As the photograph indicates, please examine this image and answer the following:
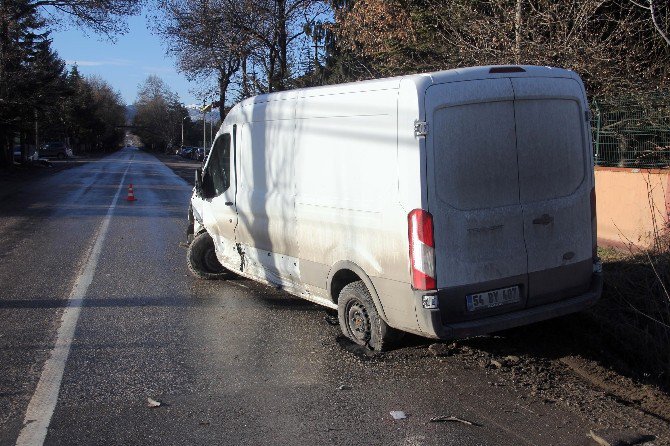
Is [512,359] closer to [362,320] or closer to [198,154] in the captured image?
[362,320]

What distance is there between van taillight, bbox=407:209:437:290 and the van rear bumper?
0.16 meters

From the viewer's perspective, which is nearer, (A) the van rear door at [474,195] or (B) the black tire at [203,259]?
(A) the van rear door at [474,195]

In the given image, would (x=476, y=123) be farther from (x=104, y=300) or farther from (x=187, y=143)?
(x=187, y=143)

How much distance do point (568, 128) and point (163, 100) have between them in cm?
12539

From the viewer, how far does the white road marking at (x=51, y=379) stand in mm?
4367

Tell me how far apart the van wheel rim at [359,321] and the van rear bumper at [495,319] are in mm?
871

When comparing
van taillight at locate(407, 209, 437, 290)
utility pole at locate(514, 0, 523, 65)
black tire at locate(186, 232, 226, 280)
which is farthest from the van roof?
utility pole at locate(514, 0, 523, 65)

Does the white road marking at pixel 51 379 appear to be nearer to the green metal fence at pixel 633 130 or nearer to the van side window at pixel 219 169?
the van side window at pixel 219 169

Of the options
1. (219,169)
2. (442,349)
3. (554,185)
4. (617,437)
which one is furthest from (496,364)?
(219,169)

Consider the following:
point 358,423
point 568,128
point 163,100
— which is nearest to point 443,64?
point 568,128

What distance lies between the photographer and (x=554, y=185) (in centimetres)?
558

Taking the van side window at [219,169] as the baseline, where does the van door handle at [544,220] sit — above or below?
below

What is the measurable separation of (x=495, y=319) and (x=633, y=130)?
643cm

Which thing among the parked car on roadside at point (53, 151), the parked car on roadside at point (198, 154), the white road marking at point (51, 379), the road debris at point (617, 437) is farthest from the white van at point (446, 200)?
the parked car on roadside at point (53, 151)
